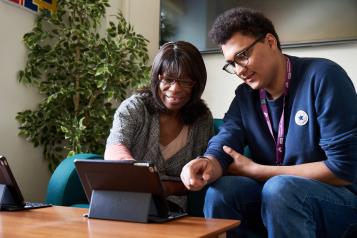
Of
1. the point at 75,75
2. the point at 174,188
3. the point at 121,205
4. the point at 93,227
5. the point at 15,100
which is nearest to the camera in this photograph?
the point at 93,227

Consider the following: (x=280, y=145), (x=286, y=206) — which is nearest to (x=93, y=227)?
(x=286, y=206)

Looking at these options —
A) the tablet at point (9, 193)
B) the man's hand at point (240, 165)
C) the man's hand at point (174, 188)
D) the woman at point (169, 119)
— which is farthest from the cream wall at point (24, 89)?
the man's hand at point (240, 165)

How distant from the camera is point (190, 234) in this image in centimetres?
90

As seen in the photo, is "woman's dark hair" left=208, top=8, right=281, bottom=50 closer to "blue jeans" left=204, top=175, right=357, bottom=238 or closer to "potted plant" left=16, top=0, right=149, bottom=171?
"blue jeans" left=204, top=175, right=357, bottom=238

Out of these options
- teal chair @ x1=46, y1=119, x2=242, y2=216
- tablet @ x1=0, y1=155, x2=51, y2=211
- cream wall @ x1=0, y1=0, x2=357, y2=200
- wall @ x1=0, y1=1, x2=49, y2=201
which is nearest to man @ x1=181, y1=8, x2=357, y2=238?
teal chair @ x1=46, y1=119, x2=242, y2=216

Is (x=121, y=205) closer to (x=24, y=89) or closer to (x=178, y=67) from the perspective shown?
(x=178, y=67)

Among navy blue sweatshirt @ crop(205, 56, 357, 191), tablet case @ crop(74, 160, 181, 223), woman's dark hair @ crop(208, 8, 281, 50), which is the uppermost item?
woman's dark hair @ crop(208, 8, 281, 50)

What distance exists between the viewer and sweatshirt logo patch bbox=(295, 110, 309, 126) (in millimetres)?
1284

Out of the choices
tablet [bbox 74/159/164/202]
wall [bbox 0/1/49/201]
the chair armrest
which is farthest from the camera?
wall [bbox 0/1/49/201]

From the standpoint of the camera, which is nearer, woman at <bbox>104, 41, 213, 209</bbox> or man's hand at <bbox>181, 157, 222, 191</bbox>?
man's hand at <bbox>181, 157, 222, 191</bbox>

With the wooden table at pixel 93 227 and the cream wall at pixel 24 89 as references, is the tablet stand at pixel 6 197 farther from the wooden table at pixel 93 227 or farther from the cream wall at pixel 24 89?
the cream wall at pixel 24 89

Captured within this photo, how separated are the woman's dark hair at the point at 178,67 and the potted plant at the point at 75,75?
82 cm

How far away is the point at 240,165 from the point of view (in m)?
1.33

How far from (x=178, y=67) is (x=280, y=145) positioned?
465 millimetres
